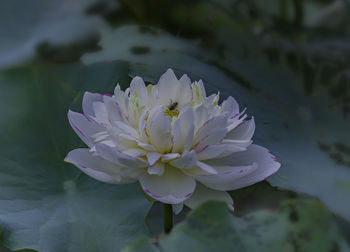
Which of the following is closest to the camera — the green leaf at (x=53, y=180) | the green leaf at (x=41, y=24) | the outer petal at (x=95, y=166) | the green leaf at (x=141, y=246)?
the green leaf at (x=141, y=246)

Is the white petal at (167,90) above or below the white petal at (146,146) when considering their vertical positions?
above

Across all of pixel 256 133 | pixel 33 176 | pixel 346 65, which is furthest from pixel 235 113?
pixel 346 65

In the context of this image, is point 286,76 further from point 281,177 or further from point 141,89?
point 141,89

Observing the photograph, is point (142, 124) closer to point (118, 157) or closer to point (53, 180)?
point (118, 157)

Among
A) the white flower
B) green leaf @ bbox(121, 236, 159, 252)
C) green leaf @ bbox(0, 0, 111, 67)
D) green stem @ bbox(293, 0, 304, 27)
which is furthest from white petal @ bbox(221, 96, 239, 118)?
green leaf @ bbox(0, 0, 111, 67)

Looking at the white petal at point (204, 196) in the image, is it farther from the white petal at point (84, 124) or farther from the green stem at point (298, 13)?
the green stem at point (298, 13)

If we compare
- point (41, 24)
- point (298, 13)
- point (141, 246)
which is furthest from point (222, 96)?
point (41, 24)

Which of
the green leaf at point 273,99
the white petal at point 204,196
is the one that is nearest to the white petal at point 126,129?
the white petal at point 204,196
